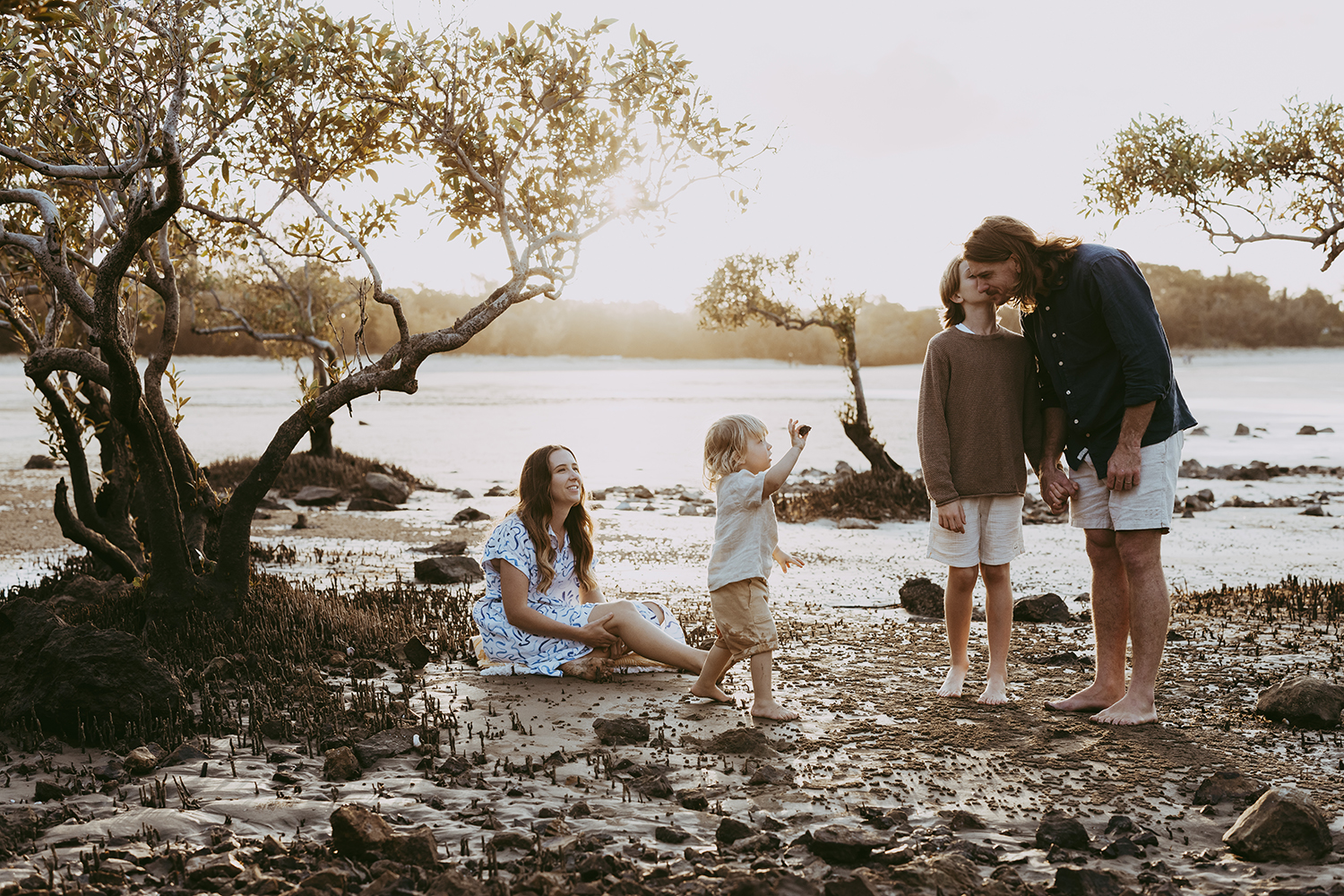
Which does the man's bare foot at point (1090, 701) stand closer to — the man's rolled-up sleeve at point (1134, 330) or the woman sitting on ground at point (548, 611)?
the man's rolled-up sleeve at point (1134, 330)

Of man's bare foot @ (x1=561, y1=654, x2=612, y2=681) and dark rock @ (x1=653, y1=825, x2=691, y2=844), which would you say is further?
man's bare foot @ (x1=561, y1=654, x2=612, y2=681)

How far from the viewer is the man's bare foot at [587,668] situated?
219 inches

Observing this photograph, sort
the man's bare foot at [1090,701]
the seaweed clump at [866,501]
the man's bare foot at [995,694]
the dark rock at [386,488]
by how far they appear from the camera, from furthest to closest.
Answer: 1. the dark rock at [386,488]
2. the seaweed clump at [866,501]
3. the man's bare foot at [995,694]
4. the man's bare foot at [1090,701]

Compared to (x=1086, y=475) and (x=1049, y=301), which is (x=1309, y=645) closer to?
(x=1086, y=475)

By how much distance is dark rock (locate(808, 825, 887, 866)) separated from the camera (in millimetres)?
3205

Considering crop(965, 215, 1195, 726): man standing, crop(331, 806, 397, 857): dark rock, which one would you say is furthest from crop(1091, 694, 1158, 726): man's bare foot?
crop(331, 806, 397, 857): dark rock

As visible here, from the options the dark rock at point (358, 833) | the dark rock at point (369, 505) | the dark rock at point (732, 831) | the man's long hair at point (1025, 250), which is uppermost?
the man's long hair at point (1025, 250)

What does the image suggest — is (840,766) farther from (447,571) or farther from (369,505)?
(369,505)

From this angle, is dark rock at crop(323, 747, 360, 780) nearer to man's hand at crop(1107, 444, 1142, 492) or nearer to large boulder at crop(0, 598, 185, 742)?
large boulder at crop(0, 598, 185, 742)

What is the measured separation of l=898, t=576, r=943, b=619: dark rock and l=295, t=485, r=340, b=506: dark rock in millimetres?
10437

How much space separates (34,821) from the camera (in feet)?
11.3

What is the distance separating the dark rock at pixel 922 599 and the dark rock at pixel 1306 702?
109 inches

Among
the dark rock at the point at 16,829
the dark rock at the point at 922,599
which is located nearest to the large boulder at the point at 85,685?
the dark rock at the point at 16,829

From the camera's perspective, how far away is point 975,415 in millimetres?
5000
